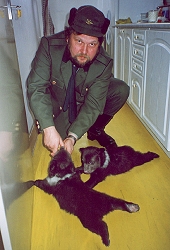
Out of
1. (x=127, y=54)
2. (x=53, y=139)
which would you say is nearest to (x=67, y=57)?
(x=53, y=139)

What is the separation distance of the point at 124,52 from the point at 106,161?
5.38 feet

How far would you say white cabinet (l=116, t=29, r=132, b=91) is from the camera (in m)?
2.43

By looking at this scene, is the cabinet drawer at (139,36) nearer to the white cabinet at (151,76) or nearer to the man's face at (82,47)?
the white cabinet at (151,76)

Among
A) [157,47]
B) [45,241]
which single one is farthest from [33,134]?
[157,47]

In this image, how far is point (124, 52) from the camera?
265 cm

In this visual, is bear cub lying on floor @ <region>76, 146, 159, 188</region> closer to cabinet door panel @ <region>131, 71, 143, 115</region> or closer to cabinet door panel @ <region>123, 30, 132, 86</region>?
cabinet door panel @ <region>131, 71, 143, 115</region>

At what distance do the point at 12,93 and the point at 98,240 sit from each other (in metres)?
0.77

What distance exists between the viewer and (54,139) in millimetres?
1216

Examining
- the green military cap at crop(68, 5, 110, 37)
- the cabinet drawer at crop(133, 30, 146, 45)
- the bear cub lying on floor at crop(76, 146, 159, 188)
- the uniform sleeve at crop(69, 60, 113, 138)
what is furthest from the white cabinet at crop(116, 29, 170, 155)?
the green military cap at crop(68, 5, 110, 37)

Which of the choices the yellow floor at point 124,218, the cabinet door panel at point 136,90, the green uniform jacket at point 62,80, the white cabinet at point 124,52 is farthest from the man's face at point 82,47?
the white cabinet at point 124,52

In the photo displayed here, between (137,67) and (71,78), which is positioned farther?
(137,67)

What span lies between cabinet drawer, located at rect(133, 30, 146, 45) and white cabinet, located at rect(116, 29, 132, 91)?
0.19 metres

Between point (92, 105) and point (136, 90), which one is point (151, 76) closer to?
point (136, 90)

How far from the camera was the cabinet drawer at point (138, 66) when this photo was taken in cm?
198
